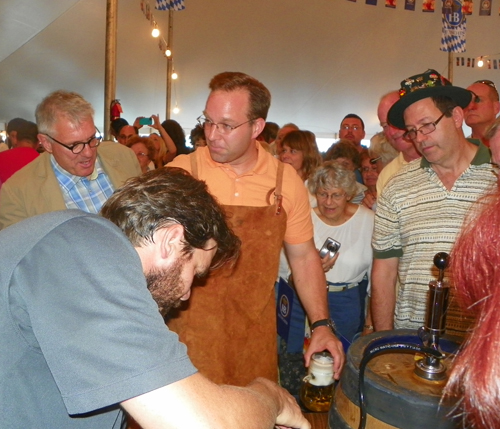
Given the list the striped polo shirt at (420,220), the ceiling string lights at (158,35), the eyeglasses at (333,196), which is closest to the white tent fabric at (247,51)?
the ceiling string lights at (158,35)

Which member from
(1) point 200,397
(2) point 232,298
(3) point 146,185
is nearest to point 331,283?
(2) point 232,298

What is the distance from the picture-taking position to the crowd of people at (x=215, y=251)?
0.80 metres

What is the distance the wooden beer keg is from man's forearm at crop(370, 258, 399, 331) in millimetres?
938

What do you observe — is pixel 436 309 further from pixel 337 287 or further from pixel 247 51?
pixel 247 51

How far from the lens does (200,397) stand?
845 millimetres

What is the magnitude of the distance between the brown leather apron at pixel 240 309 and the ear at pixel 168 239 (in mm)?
982

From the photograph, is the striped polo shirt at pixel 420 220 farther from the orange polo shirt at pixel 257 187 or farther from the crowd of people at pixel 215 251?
the orange polo shirt at pixel 257 187

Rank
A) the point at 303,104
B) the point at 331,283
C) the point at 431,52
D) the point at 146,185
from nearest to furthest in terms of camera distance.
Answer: the point at 146,185, the point at 331,283, the point at 431,52, the point at 303,104

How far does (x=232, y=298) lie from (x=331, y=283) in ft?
3.54

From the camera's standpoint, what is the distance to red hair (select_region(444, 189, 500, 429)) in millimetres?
523

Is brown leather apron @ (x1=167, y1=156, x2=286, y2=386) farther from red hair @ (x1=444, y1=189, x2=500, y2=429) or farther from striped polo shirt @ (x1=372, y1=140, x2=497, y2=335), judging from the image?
red hair @ (x1=444, y1=189, x2=500, y2=429)

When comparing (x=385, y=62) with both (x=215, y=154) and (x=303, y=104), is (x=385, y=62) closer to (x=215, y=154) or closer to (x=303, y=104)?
(x=303, y=104)

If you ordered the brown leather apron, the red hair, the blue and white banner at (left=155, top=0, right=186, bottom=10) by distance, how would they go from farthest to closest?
the blue and white banner at (left=155, top=0, right=186, bottom=10)
the brown leather apron
the red hair

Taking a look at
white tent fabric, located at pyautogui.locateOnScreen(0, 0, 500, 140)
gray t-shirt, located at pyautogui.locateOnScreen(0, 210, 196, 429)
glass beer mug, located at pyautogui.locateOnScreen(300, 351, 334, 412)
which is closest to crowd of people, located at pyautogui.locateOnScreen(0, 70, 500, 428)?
gray t-shirt, located at pyautogui.locateOnScreen(0, 210, 196, 429)
